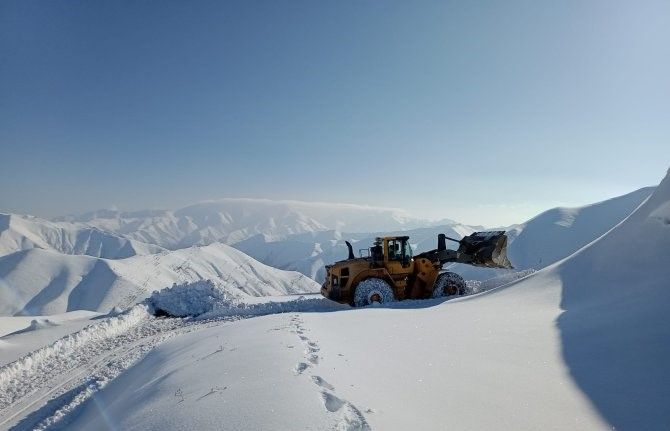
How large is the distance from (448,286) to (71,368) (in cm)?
1138

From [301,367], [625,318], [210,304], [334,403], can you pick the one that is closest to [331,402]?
[334,403]

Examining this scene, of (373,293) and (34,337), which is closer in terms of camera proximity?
(34,337)

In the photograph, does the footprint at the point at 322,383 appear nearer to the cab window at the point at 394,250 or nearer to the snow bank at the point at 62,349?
the snow bank at the point at 62,349

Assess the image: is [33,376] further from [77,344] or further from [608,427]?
[608,427]

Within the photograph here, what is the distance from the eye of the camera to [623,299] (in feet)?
26.1

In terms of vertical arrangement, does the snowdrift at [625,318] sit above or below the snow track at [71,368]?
above

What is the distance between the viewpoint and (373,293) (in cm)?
1395

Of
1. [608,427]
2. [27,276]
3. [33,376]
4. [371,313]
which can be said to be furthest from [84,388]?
[27,276]

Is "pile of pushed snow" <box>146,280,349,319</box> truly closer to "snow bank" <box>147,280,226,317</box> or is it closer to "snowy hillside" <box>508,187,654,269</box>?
"snow bank" <box>147,280,226,317</box>

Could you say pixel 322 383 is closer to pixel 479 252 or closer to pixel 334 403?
A: pixel 334 403

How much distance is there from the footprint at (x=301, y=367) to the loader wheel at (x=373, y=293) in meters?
8.88

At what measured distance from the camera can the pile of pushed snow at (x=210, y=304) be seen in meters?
14.7

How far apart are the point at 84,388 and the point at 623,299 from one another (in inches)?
405

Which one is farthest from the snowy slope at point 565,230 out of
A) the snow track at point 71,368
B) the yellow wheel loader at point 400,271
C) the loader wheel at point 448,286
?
the snow track at point 71,368
